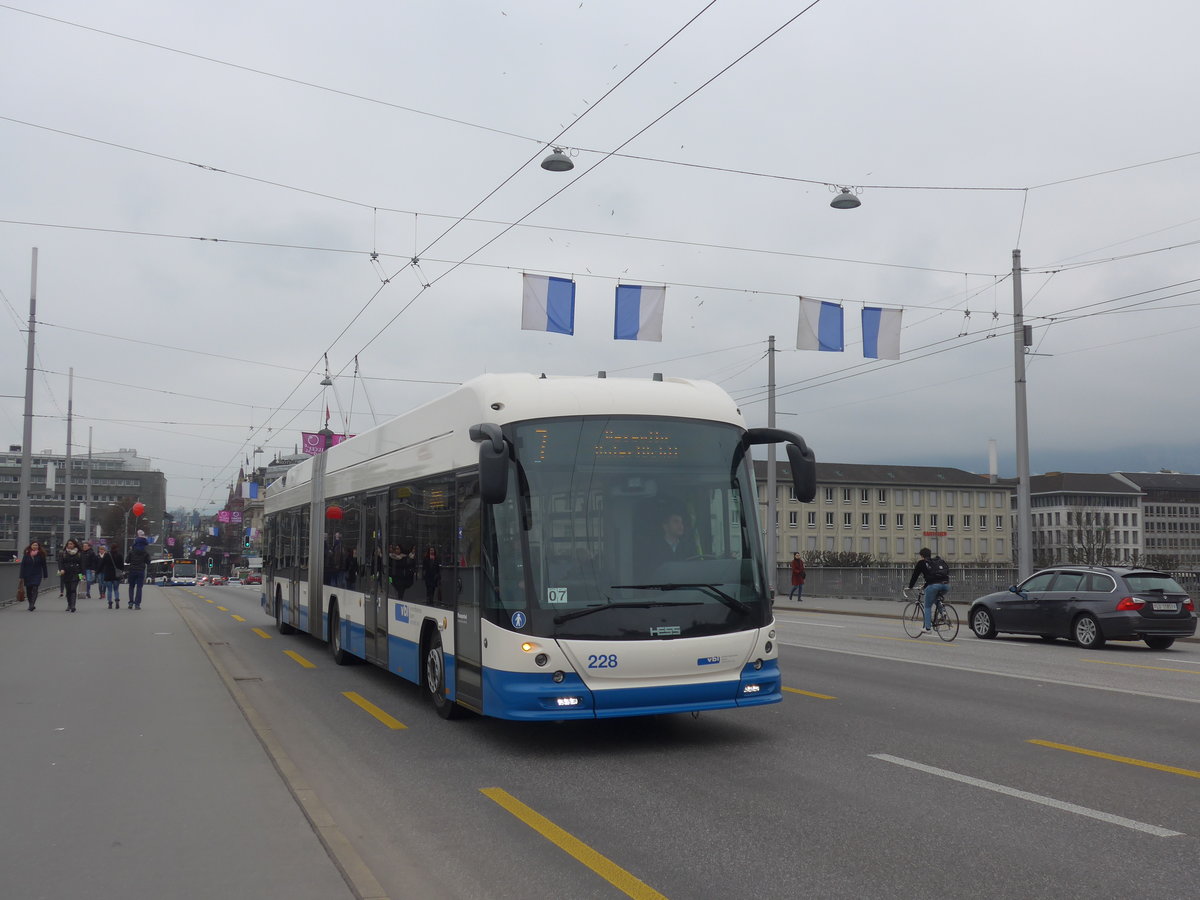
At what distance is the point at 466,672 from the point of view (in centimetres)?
952

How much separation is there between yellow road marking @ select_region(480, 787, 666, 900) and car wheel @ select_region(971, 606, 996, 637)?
16.4m

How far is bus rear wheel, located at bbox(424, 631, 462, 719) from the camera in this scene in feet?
33.5

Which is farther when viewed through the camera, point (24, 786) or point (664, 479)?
point (664, 479)

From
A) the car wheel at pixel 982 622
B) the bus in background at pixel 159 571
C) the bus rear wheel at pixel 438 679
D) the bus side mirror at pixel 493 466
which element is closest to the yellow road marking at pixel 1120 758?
the bus side mirror at pixel 493 466

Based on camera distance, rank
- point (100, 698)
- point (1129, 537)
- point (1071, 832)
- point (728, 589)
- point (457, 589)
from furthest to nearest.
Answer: point (1129, 537) < point (100, 698) < point (457, 589) < point (728, 589) < point (1071, 832)

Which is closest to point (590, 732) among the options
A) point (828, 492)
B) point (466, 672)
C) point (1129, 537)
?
point (466, 672)

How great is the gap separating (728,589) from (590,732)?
189 cm

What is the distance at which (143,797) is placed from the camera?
22.7ft

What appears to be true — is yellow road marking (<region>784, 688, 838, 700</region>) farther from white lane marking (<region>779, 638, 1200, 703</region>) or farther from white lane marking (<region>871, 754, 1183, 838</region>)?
white lane marking (<region>871, 754, 1183, 838</region>)

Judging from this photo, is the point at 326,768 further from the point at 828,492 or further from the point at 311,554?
the point at 828,492

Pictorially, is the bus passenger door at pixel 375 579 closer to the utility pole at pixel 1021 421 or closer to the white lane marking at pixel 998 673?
the white lane marking at pixel 998 673

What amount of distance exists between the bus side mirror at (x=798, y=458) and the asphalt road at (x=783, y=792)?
205 centimetres

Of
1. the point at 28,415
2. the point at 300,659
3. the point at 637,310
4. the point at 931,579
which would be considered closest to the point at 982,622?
the point at 931,579

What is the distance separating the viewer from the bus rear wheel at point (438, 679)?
33.5ft
